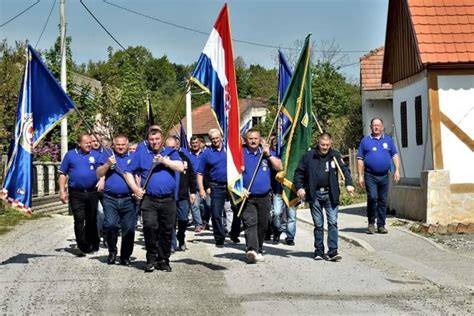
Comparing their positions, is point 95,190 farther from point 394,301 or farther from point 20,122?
point 394,301

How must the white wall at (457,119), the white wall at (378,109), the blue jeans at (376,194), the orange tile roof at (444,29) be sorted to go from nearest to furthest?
the blue jeans at (376,194) < the orange tile roof at (444,29) < the white wall at (457,119) < the white wall at (378,109)

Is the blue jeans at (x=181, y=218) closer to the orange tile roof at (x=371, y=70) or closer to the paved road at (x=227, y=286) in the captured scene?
the paved road at (x=227, y=286)

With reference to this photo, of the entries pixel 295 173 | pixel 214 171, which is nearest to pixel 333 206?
pixel 295 173

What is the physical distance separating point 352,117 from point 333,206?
3160cm

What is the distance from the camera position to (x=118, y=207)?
1111 centimetres

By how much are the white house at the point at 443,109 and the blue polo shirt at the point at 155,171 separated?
670 cm

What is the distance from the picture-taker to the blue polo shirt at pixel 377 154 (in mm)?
14156

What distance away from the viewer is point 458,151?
1588cm

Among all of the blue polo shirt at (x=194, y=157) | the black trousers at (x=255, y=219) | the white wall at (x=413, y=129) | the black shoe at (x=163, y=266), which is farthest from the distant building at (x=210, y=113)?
the black shoe at (x=163, y=266)

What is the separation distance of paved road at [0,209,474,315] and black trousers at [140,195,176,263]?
30cm

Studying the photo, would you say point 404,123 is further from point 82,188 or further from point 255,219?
point 82,188

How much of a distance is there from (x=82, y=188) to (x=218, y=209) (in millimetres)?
2402

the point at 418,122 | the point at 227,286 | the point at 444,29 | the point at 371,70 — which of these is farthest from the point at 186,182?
the point at 371,70

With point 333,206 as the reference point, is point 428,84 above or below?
above
